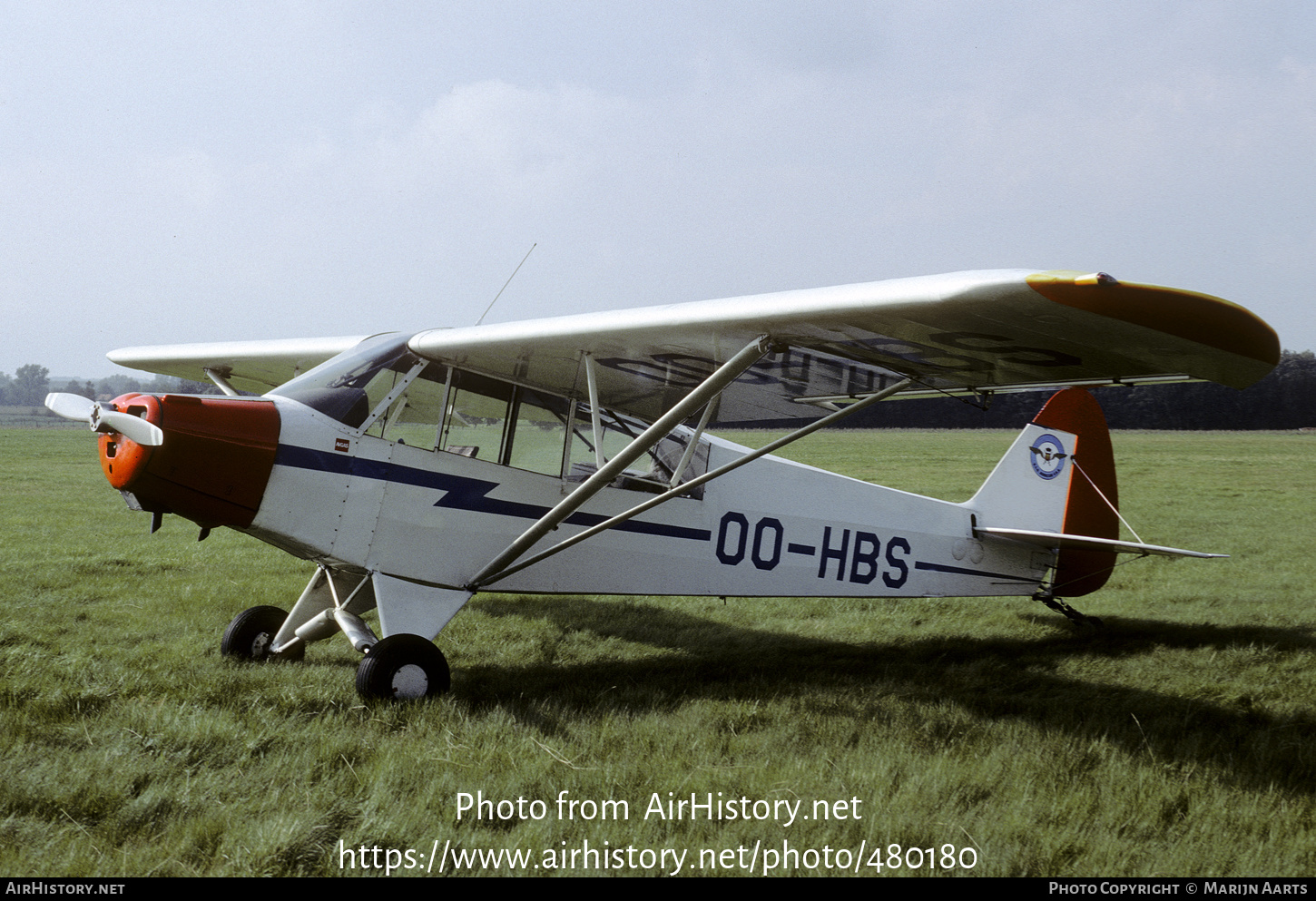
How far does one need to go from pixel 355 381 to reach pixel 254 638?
1.88 m

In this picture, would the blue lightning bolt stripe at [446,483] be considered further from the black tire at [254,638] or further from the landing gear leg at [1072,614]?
the landing gear leg at [1072,614]

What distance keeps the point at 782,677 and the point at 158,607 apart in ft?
16.4

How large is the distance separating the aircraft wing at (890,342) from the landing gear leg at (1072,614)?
3.02m

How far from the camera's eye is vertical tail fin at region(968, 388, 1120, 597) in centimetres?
718

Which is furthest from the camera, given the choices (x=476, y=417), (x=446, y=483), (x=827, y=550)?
(x=827, y=550)

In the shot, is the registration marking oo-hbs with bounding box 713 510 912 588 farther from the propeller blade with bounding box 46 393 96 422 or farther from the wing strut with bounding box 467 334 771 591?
the propeller blade with bounding box 46 393 96 422

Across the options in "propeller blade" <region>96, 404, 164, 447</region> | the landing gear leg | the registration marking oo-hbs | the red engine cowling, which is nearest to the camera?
"propeller blade" <region>96, 404, 164, 447</region>

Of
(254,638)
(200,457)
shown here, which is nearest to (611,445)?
(200,457)

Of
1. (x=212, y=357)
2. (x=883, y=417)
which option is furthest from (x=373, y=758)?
(x=883, y=417)

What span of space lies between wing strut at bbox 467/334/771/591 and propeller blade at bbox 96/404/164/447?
1869mm

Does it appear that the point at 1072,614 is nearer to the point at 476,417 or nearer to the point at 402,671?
the point at 476,417

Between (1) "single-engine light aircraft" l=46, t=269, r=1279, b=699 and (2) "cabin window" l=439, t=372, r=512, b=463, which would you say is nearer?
(1) "single-engine light aircraft" l=46, t=269, r=1279, b=699

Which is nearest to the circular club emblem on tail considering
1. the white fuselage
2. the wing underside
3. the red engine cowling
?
the white fuselage

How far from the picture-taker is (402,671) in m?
4.36
